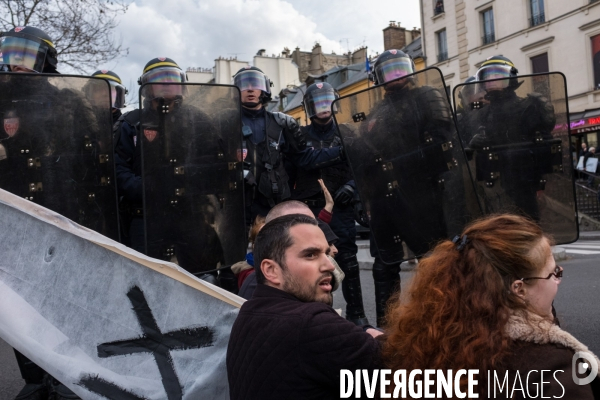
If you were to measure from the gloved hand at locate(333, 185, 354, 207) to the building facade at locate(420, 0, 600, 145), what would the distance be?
17647 mm

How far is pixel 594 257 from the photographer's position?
946 cm

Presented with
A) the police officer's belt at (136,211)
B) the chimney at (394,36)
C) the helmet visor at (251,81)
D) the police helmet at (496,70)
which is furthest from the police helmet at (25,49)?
the chimney at (394,36)

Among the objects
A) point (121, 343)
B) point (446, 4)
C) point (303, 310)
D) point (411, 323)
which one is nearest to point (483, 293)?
point (411, 323)

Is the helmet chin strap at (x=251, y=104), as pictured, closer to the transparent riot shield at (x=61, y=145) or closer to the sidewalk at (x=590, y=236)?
the transparent riot shield at (x=61, y=145)

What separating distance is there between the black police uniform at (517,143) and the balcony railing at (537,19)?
2045 cm

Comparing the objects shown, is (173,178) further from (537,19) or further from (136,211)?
(537,19)

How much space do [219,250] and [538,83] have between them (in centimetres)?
212

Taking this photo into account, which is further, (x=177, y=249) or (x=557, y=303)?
(x=557, y=303)

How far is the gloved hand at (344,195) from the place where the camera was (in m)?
4.25

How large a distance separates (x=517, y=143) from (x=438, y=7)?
2507 centimetres

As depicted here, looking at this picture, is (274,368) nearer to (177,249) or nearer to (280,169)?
(177,249)

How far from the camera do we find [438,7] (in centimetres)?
2656

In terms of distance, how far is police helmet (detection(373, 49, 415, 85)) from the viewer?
369 cm

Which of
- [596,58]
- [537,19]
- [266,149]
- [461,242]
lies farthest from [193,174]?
[537,19]
